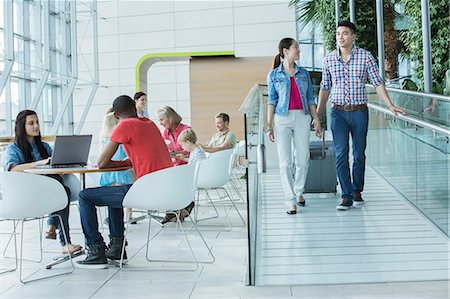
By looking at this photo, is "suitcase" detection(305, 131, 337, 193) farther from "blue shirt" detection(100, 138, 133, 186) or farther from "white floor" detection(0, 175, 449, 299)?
"blue shirt" detection(100, 138, 133, 186)

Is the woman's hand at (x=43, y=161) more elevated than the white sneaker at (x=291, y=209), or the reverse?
the woman's hand at (x=43, y=161)

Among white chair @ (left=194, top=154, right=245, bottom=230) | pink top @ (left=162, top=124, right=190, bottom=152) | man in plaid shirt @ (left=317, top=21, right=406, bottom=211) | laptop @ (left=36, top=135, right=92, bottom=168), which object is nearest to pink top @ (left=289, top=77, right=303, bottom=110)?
man in plaid shirt @ (left=317, top=21, right=406, bottom=211)

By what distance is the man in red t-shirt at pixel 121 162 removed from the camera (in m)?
4.04

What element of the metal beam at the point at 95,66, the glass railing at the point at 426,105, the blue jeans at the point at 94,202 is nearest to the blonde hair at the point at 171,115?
the blue jeans at the point at 94,202

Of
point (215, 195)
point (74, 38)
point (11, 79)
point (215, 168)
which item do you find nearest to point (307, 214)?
point (215, 168)

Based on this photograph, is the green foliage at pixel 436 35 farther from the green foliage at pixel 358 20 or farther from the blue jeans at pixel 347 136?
the green foliage at pixel 358 20

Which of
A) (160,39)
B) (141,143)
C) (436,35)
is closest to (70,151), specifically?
(141,143)

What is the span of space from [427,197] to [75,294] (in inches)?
107

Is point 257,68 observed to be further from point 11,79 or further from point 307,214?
point 307,214

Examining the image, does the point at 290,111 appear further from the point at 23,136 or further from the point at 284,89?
the point at 23,136

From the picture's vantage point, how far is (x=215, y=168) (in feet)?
19.1

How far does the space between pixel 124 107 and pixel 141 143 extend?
11.2 inches

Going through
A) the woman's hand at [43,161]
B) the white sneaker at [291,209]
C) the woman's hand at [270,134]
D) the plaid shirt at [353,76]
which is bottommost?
the white sneaker at [291,209]

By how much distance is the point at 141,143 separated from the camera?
4.09 metres
